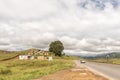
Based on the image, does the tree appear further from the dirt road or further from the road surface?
the dirt road

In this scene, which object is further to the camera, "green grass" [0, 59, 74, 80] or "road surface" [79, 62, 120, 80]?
"green grass" [0, 59, 74, 80]

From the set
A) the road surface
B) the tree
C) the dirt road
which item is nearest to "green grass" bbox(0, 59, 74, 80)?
the dirt road

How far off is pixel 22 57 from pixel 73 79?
107 m

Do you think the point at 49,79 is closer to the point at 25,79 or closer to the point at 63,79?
the point at 63,79

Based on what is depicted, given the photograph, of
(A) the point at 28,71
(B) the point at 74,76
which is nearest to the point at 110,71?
(B) the point at 74,76

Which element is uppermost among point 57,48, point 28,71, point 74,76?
point 57,48

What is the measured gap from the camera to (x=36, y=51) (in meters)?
157

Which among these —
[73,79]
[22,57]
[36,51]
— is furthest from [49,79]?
[36,51]


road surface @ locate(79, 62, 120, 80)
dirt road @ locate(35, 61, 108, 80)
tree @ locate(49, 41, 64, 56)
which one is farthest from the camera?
tree @ locate(49, 41, 64, 56)

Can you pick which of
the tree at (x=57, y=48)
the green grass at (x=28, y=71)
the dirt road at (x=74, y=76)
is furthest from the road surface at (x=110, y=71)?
the tree at (x=57, y=48)

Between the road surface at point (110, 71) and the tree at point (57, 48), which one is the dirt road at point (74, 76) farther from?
the tree at point (57, 48)

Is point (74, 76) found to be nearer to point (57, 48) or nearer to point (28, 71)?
point (28, 71)

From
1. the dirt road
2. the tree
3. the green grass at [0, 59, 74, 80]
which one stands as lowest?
the dirt road

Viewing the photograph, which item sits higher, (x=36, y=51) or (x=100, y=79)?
(x=36, y=51)
